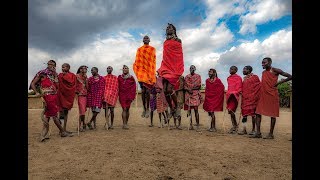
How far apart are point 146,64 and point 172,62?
1535mm

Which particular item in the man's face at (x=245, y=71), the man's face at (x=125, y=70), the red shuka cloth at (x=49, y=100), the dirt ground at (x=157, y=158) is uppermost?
the man's face at (x=125, y=70)

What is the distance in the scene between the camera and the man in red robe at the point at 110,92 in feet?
30.7

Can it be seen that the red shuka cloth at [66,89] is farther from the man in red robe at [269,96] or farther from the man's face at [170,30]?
the man in red robe at [269,96]

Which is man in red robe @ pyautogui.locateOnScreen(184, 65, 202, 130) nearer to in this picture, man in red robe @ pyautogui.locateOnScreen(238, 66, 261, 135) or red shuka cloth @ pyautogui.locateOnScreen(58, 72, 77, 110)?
man in red robe @ pyautogui.locateOnScreen(238, 66, 261, 135)

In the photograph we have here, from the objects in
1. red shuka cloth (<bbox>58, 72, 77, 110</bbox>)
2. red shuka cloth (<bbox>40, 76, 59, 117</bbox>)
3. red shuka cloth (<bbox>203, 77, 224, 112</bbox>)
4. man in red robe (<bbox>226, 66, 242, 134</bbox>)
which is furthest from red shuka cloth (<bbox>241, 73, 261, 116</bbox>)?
red shuka cloth (<bbox>40, 76, 59, 117</bbox>)

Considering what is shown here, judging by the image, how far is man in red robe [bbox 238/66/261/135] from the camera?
850 cm

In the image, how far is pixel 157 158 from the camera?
5.21 meters

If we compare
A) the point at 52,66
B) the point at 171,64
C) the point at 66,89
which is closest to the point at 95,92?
the point at 66,89

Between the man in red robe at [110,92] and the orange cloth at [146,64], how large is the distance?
2.80ft

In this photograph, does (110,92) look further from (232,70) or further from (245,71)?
(245,71)

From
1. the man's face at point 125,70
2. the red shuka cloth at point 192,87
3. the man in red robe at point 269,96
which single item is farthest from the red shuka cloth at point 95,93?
the man in red robe at point 269,96

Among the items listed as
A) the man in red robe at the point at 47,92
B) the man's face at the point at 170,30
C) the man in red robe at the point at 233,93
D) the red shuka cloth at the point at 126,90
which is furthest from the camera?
the red shuka cloth at the point at 126,90
